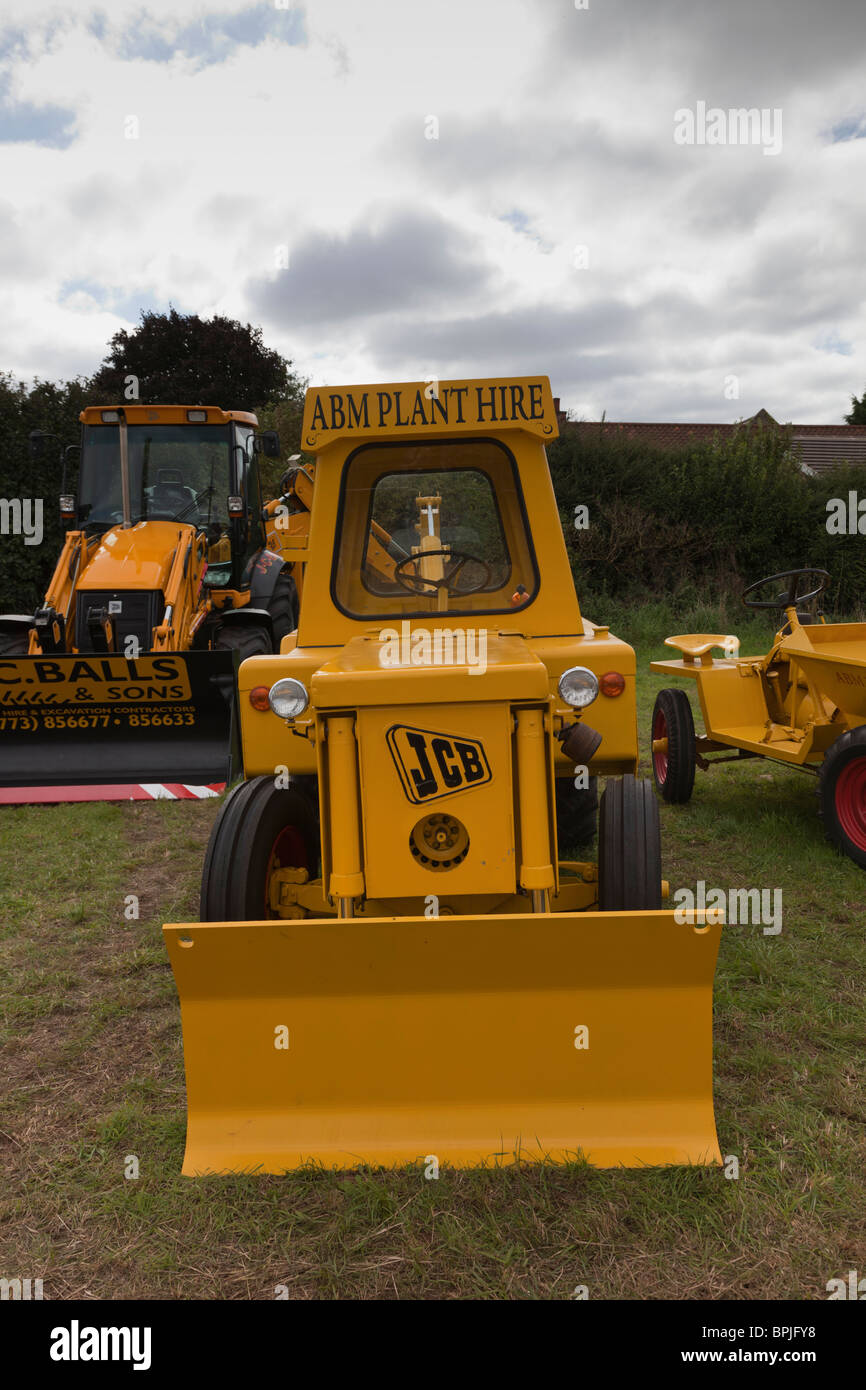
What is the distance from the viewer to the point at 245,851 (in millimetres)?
3115

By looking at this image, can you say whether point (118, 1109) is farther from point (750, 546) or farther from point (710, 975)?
point (750, 546)

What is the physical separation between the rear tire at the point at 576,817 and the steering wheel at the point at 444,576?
1222 mm

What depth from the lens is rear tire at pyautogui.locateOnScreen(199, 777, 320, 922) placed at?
308 centimetres

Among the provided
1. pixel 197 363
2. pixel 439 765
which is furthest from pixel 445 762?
pixel 197 363

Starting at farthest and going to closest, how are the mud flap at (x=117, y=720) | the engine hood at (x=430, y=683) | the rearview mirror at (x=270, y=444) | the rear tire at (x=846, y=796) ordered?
1. the rearview mirror at (x=270, y=444)
2. the mud flap at (x=117, y=720)
3. the rear tire at (x=846, y=796)
4. the engine hood at (x=430, y=683)

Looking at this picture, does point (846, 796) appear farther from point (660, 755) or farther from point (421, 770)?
point (421, 770)

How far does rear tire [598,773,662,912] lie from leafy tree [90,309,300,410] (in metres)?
24.6

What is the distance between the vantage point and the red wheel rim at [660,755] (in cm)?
650

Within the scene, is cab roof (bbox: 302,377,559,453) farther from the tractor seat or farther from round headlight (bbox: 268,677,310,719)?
the tractor seat

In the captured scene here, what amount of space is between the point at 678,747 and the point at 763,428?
1181 cm

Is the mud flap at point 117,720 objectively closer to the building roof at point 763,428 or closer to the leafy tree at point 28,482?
the leafy tree at point 28,482

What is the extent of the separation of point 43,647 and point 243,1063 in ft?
19.0

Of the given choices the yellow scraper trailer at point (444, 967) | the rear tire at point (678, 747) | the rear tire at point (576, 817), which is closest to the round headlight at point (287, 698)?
the yellow scraper trailer at point (444, 967)
